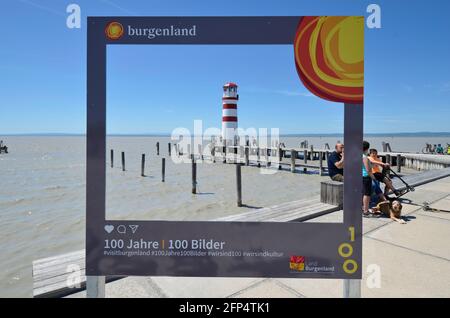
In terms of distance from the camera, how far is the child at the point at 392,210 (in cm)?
530

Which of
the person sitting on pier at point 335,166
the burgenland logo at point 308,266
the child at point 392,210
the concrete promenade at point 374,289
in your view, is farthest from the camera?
the person sitting on pier at point 335,166

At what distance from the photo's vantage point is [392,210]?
17.7 feet

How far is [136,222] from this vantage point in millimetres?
2371

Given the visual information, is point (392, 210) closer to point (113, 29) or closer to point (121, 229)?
point (121, 229)

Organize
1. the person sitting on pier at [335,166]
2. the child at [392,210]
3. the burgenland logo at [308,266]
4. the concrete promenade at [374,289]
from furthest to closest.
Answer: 1. the person sitting on pier at [335,166]
2. the child at [392,210]
3. the concrete promenade at [374,289]
4. the burgenland logo at [308,266]

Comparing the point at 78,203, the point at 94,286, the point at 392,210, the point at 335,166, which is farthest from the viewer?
the point at 78,203

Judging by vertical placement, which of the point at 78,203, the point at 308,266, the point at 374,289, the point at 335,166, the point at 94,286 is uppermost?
the point at 335,166

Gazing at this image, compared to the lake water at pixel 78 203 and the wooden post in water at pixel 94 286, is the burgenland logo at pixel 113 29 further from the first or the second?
the lake water at pixel 78 203

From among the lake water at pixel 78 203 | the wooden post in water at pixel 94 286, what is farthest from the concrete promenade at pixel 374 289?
the lake water at pixel 78 203

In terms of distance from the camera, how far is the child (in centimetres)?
530

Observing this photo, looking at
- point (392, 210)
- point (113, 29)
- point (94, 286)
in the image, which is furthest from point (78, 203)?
point (392, 210)

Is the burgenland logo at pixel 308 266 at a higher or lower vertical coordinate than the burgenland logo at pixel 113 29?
lower

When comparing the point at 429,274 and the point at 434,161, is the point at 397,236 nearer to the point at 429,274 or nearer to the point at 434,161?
the point at 429,274
